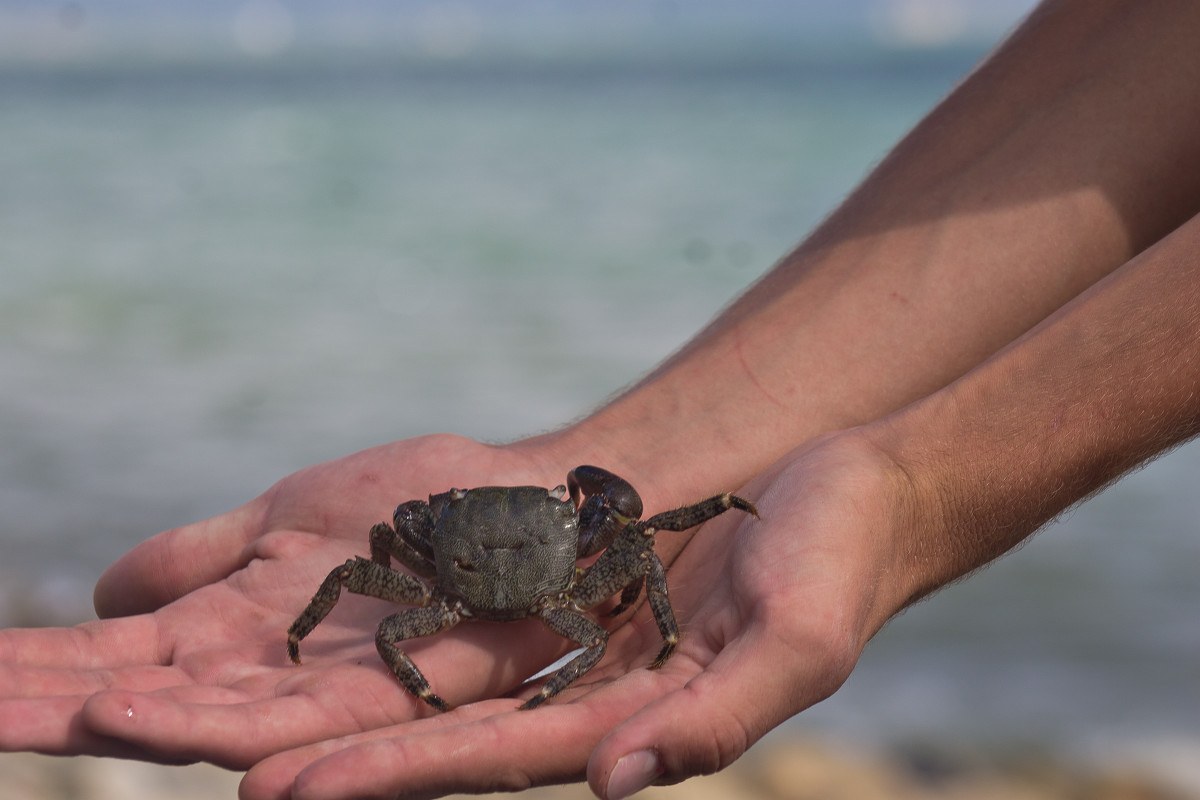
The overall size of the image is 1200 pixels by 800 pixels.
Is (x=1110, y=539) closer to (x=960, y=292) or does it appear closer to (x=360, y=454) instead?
(x=960, y=292)

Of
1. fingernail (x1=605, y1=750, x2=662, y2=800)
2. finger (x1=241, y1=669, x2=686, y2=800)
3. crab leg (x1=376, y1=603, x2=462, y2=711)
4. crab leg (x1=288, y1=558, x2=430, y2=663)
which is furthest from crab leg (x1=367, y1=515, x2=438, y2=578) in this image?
fingernail (x1=605, y1=750, x2=662, y2=800)

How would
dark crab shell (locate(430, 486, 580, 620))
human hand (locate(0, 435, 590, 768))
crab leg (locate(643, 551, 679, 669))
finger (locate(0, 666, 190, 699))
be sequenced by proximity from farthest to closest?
dark crab shell (locate(430, 486, 580, 620)), crab leg (locate(643, 551, 679, 669)), finger (locate(0, 666, 190, 699)), human hand (locate(0, 435, 590, 768))

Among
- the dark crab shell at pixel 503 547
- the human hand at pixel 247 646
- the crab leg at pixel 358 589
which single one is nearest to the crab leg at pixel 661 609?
the dark crab shell at pixel 503 547

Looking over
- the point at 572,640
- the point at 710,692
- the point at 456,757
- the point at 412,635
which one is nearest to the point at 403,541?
the point at 412,635

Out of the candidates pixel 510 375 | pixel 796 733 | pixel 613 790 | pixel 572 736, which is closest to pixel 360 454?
pixel 572 736

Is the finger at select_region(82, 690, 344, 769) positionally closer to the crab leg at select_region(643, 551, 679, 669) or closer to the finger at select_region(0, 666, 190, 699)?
the finger at select_region(0, 666, 190, 699)

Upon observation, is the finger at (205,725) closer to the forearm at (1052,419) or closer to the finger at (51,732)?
the finger at (51,732)

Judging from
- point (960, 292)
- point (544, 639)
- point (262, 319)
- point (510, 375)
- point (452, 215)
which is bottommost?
point (544, 639)
